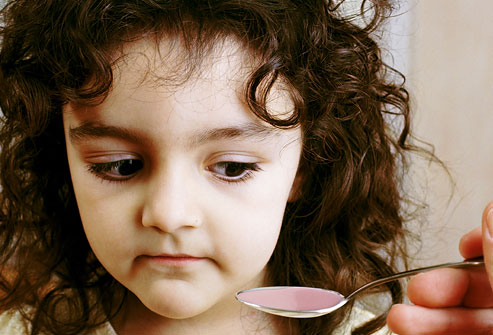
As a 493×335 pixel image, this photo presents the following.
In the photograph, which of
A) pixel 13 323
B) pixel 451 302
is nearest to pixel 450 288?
pixel 451 302

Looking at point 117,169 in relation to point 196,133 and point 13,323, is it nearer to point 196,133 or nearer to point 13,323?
point 196,133

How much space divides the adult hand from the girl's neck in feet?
0.68

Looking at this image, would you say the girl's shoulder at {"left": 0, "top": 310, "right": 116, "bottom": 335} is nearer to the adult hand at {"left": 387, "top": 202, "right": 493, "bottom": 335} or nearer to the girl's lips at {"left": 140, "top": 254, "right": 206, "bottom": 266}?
the girl's lips at {"left": 140, "top": 254, "right": 206, "bottom": 266}

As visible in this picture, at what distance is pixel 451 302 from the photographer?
0.77 metres

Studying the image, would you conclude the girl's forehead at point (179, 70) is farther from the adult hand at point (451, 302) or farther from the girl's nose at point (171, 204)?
the adult hand at point (451, 302)

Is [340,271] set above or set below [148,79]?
below

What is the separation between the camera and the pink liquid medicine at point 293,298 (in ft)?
2.60

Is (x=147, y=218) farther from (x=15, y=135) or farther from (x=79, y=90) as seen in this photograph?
(x=15, y=135)

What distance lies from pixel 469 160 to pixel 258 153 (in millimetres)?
719

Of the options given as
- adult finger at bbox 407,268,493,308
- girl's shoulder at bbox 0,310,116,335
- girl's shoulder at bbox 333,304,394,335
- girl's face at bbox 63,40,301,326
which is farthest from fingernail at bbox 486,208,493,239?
girl's shoulder at bbox 0,310,116,335

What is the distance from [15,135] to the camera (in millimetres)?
952

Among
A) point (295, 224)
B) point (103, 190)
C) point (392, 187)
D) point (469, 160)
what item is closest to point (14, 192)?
point (103, 190)

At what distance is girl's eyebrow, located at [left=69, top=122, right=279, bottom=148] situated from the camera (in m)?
0.71

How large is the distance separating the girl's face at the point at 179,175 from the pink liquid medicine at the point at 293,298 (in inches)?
1.1
